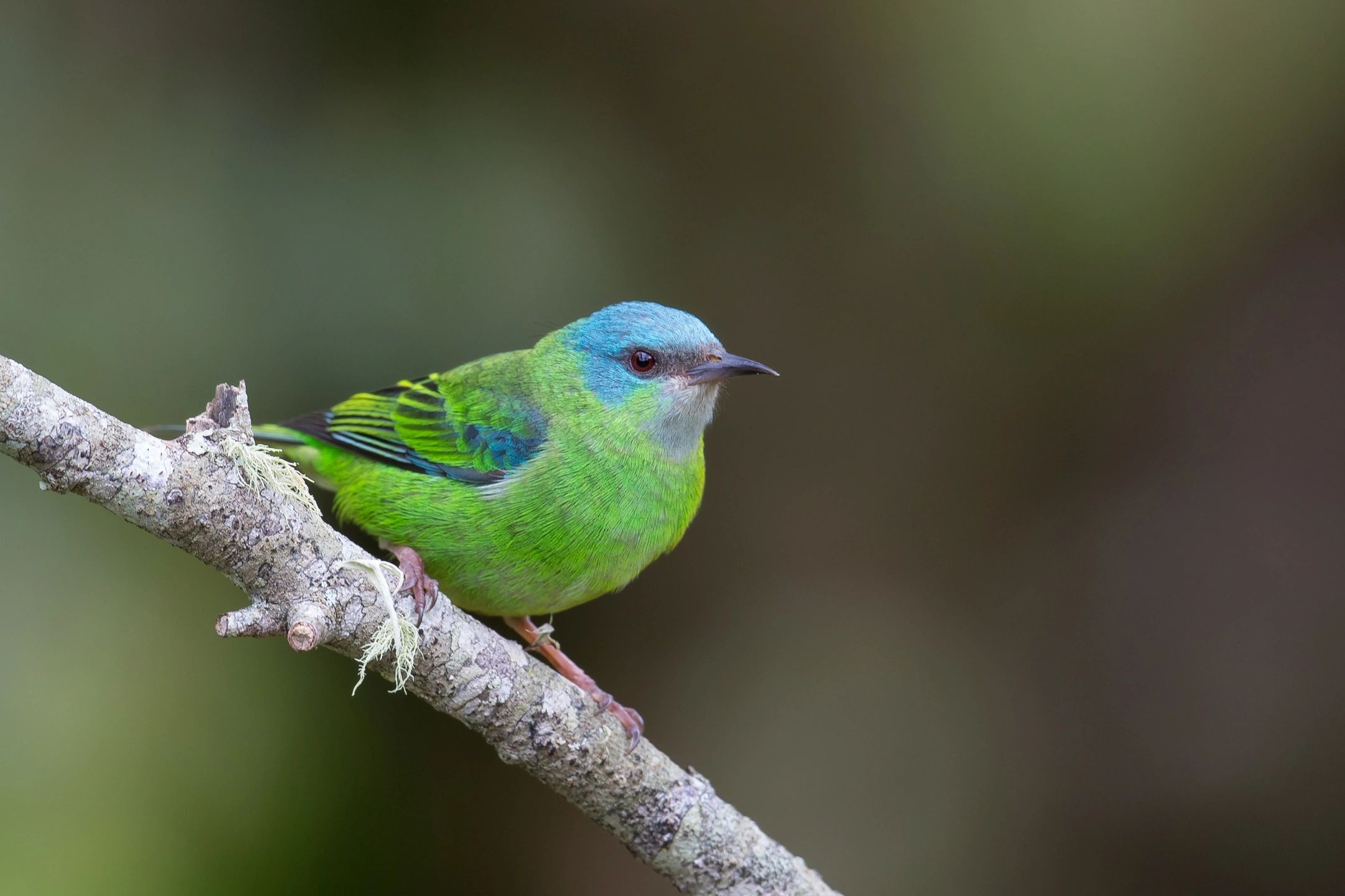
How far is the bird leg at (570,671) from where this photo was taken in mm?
3131

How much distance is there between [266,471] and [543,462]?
1.11m

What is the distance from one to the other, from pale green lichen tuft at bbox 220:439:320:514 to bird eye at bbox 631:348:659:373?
132 cm

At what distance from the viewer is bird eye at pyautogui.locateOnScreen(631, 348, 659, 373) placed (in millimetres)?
3578

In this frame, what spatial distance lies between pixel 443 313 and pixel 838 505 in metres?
2.19

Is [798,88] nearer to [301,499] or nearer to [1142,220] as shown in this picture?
[1142,220]

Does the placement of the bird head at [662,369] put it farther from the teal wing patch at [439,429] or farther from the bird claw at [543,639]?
the bird claw at [543,639]

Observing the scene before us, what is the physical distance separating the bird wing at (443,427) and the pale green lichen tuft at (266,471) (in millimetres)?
940

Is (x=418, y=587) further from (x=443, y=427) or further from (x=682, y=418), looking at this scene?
(x=682, y=418)

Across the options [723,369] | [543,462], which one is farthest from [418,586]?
[723,369]

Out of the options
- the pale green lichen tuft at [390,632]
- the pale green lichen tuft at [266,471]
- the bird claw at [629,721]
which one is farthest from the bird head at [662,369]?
the pale green lichen tuft at [266,471]

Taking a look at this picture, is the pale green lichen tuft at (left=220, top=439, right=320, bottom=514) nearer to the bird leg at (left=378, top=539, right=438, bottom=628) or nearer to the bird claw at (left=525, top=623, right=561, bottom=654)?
the bird leg at (left=378, top=539, right=438, bottom=628)

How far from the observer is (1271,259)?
5562 millimetres

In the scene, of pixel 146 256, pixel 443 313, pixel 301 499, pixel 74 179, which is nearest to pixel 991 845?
pixel 443 313

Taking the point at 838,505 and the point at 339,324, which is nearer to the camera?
the point at 339,324
